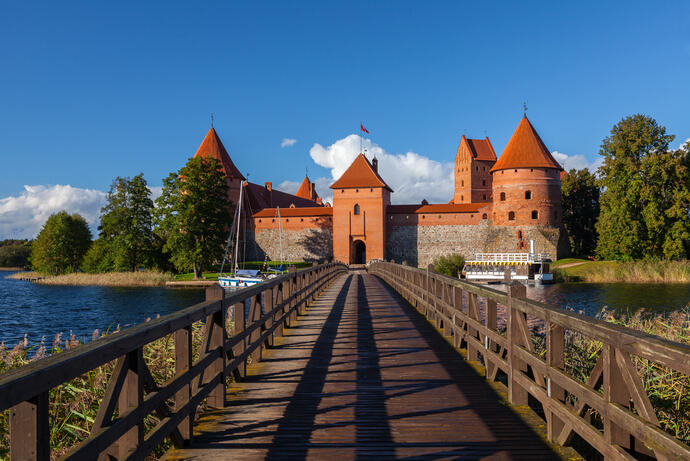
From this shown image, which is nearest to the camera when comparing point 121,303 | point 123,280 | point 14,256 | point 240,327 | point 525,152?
point 240,327

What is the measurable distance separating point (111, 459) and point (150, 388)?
1.42 ft

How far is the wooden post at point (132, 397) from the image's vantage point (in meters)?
2.51

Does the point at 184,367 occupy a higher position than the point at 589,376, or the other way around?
the point at 184,367

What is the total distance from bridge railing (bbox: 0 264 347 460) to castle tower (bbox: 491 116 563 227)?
39.3 meters

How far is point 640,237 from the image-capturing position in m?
33.2

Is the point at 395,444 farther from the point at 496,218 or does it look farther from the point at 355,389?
the point at 496,218

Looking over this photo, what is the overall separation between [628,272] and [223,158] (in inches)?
1380

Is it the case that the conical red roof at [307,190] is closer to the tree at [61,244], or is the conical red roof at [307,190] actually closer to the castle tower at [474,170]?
the castle tower at [474,170]

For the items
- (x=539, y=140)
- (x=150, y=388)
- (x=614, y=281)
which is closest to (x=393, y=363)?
(x=150, y=388)

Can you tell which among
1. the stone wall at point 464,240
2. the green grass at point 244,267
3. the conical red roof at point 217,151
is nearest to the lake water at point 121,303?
the green grass at point 244,267

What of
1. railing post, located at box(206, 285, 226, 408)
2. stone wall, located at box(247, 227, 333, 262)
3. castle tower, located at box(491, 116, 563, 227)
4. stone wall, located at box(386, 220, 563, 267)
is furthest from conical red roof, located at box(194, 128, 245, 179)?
railing post, located at box(206, 285, 226, 408)

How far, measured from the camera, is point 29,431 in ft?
5.69

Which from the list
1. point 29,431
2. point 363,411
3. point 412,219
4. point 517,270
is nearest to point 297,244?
point 412,219

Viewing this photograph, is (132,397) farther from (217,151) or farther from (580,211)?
(580,211)
